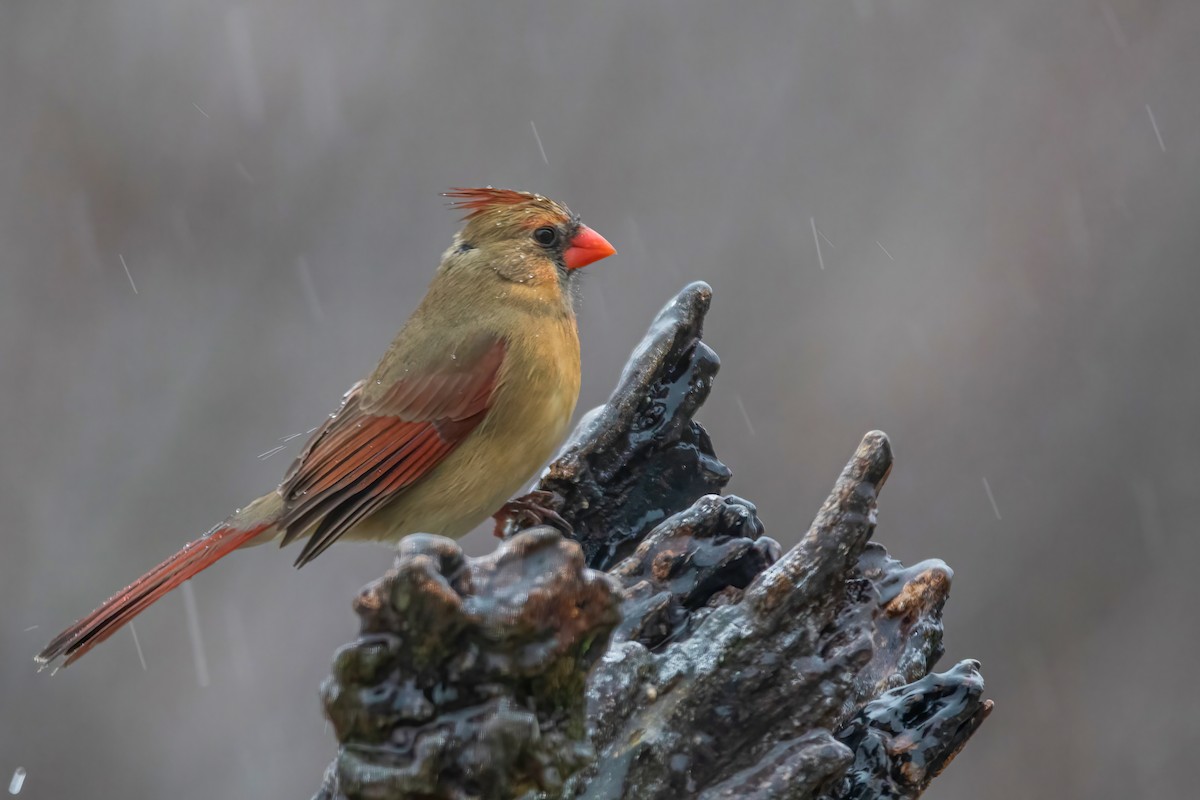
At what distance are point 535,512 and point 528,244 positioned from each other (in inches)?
36.1

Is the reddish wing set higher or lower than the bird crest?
lower

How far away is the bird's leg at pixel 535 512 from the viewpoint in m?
2.15

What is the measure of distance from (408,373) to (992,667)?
9.85 ft

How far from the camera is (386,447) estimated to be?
2652 millimetres

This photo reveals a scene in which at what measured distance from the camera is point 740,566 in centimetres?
168

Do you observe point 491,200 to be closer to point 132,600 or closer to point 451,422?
point 451,422

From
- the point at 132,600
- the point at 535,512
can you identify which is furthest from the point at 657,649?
the point at 132,600

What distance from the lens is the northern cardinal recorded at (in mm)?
2598

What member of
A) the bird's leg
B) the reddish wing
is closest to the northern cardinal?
the reddish wing

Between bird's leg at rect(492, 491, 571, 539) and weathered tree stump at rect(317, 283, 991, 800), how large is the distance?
20mm

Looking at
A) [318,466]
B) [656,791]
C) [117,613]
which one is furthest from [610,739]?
[318,466]

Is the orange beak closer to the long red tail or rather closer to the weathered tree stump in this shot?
the weathered tree stump

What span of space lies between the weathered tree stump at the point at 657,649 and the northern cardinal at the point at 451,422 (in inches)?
17.1

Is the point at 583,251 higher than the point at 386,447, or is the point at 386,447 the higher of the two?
the point at 583,251
